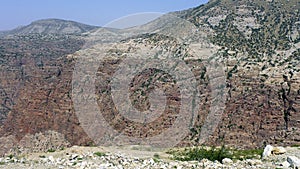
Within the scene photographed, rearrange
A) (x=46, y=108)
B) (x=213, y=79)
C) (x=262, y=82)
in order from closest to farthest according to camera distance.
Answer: (x=262, y=82) → (x=213, y=79) → (x=46, y=108)

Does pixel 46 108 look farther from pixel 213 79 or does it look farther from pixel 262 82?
pixel 262 82

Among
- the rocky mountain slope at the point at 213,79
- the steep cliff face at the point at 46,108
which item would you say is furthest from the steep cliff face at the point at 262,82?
the steep cliff face at the point at 46,108

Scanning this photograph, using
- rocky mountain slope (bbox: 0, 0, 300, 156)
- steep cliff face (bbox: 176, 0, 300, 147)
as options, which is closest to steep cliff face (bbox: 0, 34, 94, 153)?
rocky mountain slope (bbox: 0, 0, 300, 156)

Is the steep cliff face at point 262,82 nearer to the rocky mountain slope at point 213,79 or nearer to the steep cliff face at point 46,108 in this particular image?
the rocky mountain slope at point 213,79

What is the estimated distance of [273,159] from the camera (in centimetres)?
1370

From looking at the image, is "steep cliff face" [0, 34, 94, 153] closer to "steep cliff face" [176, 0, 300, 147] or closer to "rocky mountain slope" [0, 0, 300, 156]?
"rocky mountain slope" [0, 0, 300, 156]

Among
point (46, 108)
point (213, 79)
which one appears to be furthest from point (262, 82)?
point (46, 108)

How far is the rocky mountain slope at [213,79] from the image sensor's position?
122 ft

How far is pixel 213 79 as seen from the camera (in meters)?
43.1

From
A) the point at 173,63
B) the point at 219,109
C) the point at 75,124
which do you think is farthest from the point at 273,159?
the point at 75,124

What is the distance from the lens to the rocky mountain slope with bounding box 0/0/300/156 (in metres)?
37.2

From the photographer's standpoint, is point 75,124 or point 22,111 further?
point 22,111

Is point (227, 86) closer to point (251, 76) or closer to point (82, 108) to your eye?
point (251, 76)

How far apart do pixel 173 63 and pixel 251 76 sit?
409 inches
